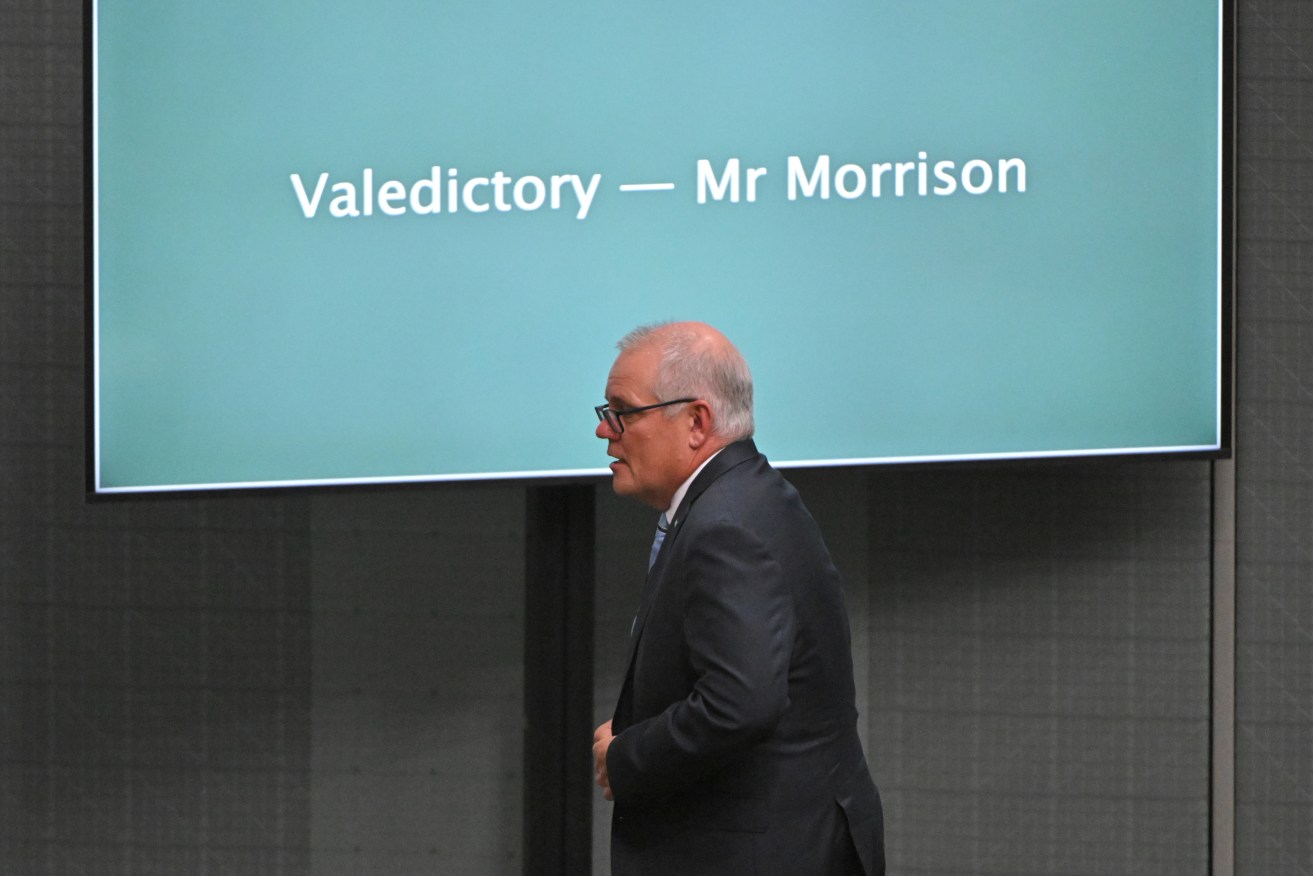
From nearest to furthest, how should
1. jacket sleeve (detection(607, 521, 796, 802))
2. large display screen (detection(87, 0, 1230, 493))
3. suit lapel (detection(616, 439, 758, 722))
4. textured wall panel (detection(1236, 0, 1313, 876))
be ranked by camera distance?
jacket sleeve (detection(607, 521, 796, 802))
suit lapel (detection(616, 439, 758, 722))
large display screen (detection(87, 0, 1230, 493))
textured wall panel (detection(1236, 0, 1313, 876))

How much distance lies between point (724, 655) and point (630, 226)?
3.87 feet

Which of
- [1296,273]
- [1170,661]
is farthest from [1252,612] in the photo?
[1296,273]

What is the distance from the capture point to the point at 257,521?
2.82m

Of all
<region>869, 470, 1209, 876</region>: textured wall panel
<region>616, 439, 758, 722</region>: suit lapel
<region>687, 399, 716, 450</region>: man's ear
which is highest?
<region>687, 399, 716, 450</region>: man's ear

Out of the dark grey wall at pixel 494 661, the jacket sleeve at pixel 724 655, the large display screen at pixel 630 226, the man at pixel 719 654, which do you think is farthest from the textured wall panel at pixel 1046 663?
the jacket sleeve at pixel 724 655

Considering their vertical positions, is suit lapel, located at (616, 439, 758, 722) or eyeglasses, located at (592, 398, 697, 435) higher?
eyeglasses, located at (592, 398, 697, 435)

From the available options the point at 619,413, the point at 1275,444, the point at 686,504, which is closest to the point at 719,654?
the point at 686,504

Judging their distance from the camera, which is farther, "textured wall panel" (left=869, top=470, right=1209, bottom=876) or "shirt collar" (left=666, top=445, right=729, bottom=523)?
"textured wall panel" (left=869, top=470, right=1209, bottom=876)

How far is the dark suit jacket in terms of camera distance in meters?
1.38

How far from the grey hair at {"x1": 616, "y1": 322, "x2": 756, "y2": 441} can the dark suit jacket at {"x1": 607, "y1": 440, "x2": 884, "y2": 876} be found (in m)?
0.03

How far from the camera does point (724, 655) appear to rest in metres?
1.37

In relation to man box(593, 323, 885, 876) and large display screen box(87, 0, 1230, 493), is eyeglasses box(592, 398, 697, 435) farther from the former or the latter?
large display screen box(87, 0, 1230, 493)

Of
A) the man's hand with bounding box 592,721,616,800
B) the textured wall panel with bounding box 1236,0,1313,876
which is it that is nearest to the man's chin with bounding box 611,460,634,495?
the man's hand with bounding box 592,721,616,800

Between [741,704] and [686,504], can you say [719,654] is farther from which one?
[686,504]
